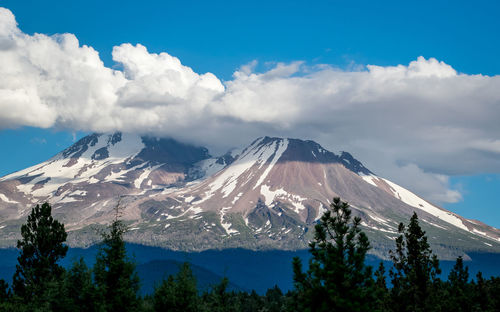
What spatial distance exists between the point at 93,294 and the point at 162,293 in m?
6.68

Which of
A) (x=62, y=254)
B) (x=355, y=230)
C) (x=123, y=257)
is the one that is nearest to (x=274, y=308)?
(x=62, y=254)

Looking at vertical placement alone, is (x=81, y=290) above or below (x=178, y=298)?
above

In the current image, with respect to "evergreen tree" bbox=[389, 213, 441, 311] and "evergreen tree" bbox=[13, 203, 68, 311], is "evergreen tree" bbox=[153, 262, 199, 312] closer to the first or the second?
"evergreen tree" bbox=[389, 213, 441, 311]

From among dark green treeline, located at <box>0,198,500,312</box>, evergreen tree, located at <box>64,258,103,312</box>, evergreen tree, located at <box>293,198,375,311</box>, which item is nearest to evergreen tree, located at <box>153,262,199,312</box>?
dark green treeline, located at <box>0,198,500,312</box>

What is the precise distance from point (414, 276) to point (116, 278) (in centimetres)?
2964

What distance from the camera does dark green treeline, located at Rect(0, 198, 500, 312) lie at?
35656mm

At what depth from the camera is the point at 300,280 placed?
3616 cm

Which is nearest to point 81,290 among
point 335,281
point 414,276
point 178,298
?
point 178,298

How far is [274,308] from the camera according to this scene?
5349 inches

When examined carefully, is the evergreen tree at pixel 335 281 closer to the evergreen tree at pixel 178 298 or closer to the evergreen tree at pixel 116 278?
the evergreen tree at pixel 178 298

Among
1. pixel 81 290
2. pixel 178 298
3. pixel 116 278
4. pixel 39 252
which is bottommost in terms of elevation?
pixel 178 298

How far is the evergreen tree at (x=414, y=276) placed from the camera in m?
49.1

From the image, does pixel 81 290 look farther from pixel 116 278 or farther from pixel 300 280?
pixel 300 280

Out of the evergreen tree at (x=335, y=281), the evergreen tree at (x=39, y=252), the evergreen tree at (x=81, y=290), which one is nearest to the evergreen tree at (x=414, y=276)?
the evergreen tree at (x=335, y=281)
